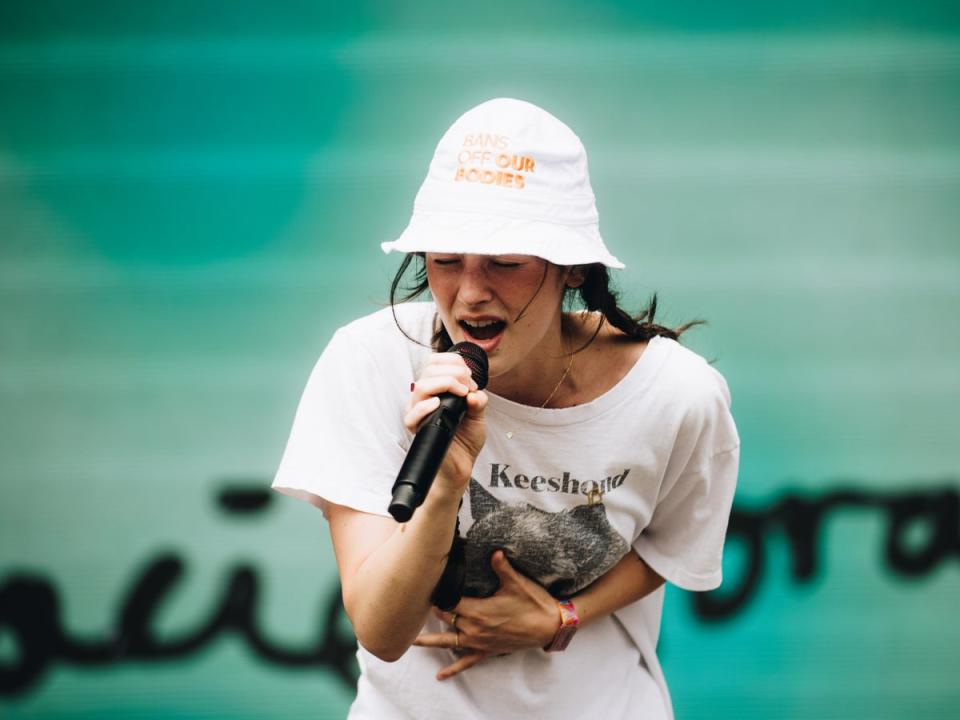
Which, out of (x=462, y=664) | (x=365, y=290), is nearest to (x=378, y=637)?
(x=462, y=664)

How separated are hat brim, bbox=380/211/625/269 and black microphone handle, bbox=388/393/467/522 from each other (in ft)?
0.95

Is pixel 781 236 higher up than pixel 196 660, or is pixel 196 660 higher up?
pixel 781 236

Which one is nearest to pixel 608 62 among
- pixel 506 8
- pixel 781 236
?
pixel 506 8

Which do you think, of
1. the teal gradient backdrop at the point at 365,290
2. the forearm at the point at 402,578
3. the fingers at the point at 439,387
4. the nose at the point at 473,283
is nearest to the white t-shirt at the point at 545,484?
the forearm at the point at 402,578

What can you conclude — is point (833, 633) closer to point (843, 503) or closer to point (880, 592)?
point (880, 592)

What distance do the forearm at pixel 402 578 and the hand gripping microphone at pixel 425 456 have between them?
0.68 feet

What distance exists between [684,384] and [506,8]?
1805 millimetres

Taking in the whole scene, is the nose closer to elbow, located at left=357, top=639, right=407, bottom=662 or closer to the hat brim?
the hat brim

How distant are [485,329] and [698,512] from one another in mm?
655

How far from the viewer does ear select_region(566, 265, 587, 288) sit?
1841 mm

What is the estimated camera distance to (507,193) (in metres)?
1.63

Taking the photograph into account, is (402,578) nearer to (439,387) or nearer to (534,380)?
(439,387)

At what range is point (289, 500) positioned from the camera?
3297 millimetres

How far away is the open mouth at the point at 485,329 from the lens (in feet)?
5.49
